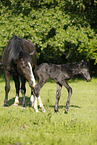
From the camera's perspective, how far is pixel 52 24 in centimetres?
1934

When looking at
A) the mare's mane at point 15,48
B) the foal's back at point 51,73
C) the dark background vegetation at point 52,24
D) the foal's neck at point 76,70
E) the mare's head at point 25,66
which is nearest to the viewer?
the mare's head at point 25,66

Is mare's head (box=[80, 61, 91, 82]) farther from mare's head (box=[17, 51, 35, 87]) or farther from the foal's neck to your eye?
mare's head (box=[17, 51, 35, 87])

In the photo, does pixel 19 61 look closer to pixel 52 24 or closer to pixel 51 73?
pixel 51 73

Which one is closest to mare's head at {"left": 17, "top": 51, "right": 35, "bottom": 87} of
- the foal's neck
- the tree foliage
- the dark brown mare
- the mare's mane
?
the dark brown mare

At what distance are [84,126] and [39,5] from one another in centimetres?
1740

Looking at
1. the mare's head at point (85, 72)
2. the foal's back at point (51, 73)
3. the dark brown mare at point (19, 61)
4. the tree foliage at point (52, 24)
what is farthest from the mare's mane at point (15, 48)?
the tree foliage at point (52, 24)

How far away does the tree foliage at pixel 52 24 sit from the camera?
1928 cm

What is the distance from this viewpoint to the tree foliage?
19.3 meters

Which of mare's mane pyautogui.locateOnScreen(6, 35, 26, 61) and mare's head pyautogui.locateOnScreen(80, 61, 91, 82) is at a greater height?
mare's mane pyautogui.locateOnScreen(6, 35, 26, 61)

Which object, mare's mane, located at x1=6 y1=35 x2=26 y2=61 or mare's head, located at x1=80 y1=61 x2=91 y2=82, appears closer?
mare's head, located at x1=80 y1=61 x2=91 y2=82

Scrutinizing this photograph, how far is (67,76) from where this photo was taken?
8.49 metres

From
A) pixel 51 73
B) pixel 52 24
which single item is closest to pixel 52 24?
pixel 52 24

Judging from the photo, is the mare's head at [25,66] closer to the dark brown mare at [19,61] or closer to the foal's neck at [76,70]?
the dark brown mare at [19,61]

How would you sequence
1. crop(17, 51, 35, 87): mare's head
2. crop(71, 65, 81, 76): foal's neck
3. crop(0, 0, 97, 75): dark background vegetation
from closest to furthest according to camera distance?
crop(17, 51, 35, 87): mare's head, crop(71, 65, 81, 76): foal's neck, crop(0, 0, 97, 75): dark background vegetation
